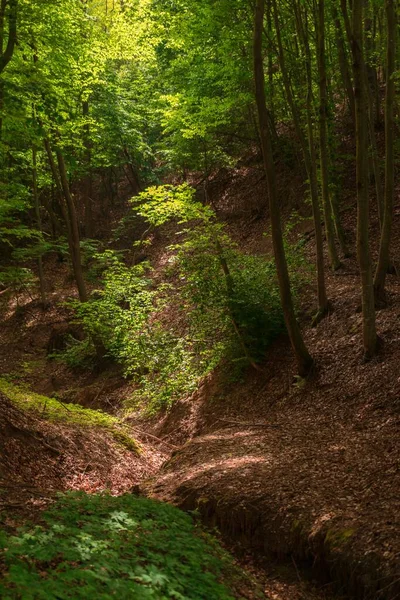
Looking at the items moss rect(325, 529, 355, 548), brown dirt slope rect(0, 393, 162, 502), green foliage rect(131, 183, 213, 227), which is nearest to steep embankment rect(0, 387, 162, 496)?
brown dirt slope rect(0, 393, 162, 502)

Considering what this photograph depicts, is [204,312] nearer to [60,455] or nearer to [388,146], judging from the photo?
[60,455]

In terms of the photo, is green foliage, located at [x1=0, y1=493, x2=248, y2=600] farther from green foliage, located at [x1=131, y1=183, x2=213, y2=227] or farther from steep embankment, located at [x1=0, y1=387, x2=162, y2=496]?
green foliage, located at [x1=131, y1=183, x2=213, y2=227]

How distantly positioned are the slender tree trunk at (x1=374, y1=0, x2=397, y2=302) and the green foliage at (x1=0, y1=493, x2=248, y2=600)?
6318 mm

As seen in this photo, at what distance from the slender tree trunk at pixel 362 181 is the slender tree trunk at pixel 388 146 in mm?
847

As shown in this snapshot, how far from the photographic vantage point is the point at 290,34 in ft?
43.7

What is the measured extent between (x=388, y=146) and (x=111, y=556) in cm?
841

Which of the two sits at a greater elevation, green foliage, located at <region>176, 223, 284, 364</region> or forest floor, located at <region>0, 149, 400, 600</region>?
green foliage, located at <region>176, 223, 284, 364</region>

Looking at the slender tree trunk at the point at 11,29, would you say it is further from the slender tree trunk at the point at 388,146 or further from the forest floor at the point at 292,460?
the slender tree trunk at the point at 388,146

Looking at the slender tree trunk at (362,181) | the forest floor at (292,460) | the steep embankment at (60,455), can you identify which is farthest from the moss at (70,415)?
the slender tree trunk at (362,181)

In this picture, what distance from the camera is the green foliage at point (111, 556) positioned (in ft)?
10.7

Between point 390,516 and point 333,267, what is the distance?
8.85 m

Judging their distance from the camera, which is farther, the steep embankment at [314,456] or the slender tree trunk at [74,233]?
the slender tree trunk at [74,233]

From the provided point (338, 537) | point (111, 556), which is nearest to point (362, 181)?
point (338, 537)

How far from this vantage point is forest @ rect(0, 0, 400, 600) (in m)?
4.68
